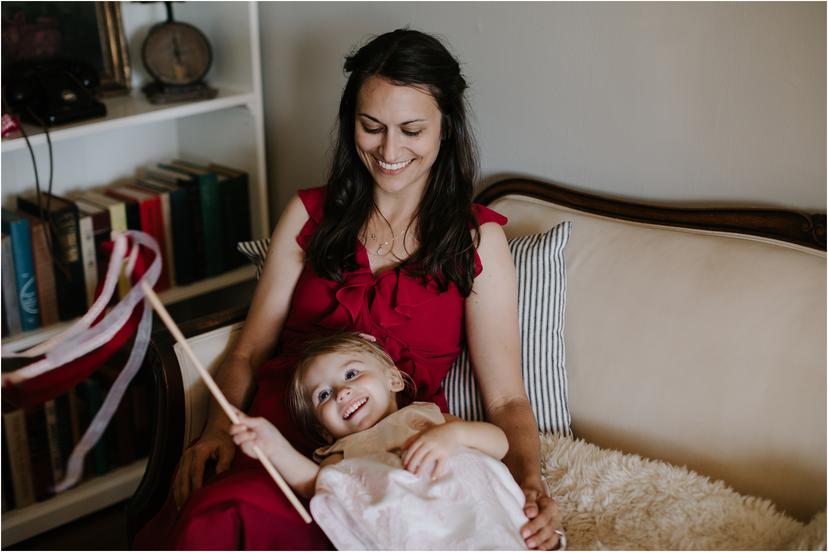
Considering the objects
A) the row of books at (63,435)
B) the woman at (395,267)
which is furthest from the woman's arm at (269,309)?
the row of books at (63,435)

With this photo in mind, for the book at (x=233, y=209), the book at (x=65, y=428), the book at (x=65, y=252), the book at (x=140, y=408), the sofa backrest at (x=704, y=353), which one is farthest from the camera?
the book at (x=233, y=209)

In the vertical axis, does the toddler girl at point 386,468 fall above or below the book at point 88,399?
above

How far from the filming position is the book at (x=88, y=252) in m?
2.21

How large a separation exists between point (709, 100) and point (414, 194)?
0.61 meters

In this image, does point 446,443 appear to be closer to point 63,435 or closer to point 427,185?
point 427,185

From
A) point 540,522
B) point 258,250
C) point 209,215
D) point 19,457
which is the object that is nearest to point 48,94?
point 209,215

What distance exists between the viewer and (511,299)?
1668 mm

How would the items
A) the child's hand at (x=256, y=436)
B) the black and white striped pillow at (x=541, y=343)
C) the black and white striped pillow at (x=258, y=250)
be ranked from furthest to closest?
the black and white striped pillow at (x=258, y=250), the black and white striped pillow at (x=541, y=343), the child's hand at (x=256, y=436)

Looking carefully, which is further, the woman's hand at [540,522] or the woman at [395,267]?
the woman at [395,267]

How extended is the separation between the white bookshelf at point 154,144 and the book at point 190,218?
0.05 metres

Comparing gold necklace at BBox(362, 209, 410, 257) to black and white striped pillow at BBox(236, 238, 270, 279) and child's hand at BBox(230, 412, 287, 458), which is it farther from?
child's hand at BBox(230, 412, 287, 458)

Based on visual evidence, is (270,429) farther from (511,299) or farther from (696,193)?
(696,193)

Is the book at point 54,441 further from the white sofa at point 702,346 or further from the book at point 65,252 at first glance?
the white sofa at point 702,346

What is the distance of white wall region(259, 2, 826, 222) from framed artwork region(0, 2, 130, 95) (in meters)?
0.58
